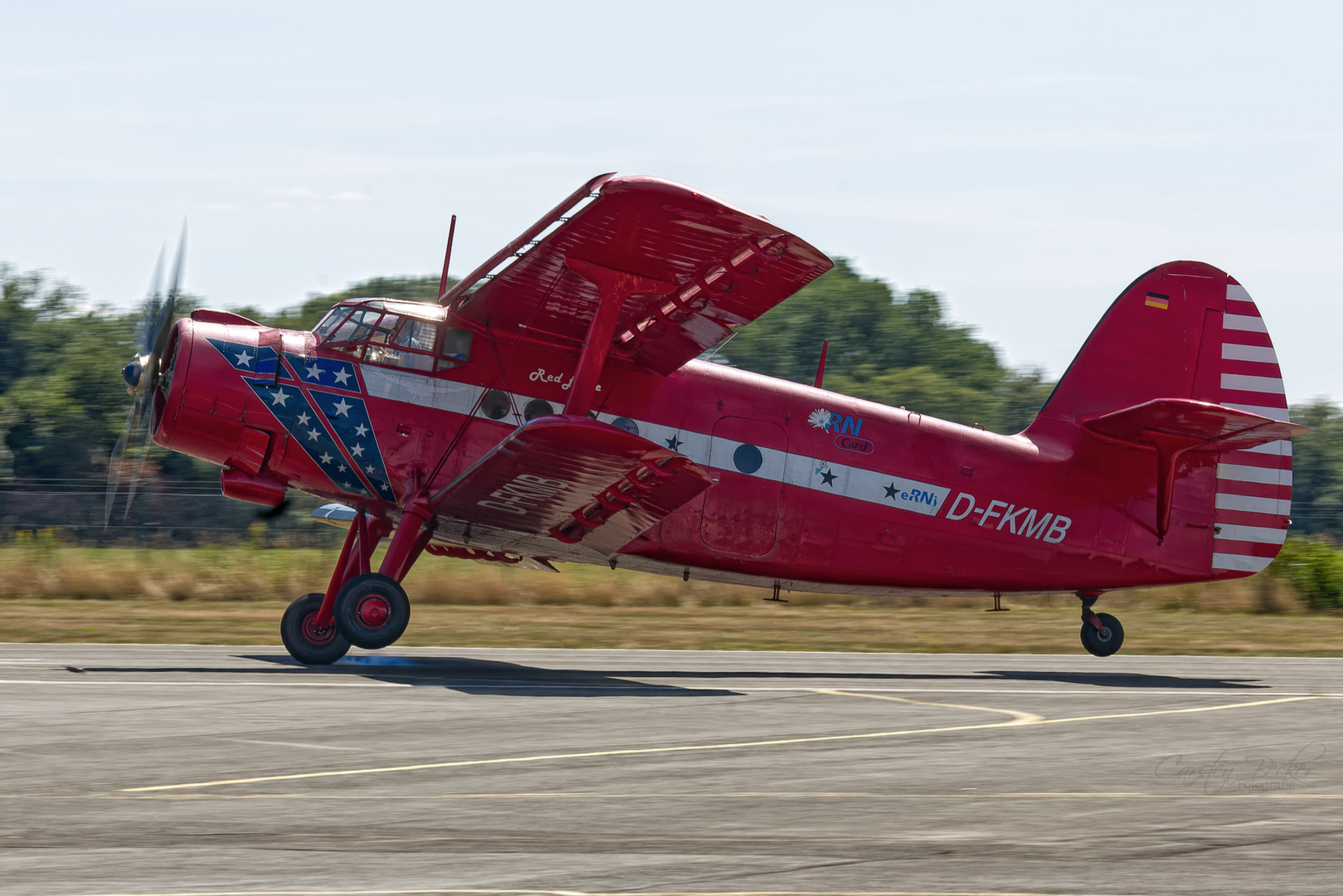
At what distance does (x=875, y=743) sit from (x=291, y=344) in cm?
716

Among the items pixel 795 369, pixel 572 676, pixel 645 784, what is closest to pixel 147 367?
pixel 572 676

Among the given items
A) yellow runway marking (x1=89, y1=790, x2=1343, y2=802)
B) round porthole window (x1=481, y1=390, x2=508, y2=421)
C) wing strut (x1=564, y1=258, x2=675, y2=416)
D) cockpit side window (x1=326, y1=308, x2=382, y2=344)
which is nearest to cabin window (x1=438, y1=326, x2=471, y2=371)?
round porthole window (x1=481, y1=390, x2=508, y2=421)

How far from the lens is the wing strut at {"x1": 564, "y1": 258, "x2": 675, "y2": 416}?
39.5 ft

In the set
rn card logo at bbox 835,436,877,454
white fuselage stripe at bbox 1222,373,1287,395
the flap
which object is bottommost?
rn card logo at bbox 835,436,877,454

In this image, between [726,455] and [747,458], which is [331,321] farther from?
[747,458]

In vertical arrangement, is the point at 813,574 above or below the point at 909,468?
below

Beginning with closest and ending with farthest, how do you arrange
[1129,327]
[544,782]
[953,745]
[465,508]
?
[544,782], [953,745], [465,508], [1129,327]

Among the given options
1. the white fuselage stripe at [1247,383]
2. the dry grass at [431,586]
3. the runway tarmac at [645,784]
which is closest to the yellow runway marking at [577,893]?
the runway tarmac at [645,784]

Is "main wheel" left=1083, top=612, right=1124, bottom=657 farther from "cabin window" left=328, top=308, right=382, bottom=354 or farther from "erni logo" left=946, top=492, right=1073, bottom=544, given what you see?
"cabin window" left=328, top=308, right=382, bottom=354

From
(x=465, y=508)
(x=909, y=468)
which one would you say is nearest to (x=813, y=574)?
(x=909, y=468)

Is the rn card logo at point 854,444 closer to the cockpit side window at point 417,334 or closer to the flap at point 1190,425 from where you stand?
the flap at point 1190,425

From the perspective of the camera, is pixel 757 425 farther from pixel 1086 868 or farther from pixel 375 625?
pixel 1086 868

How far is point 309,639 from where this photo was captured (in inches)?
527

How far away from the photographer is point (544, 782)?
295 inches
